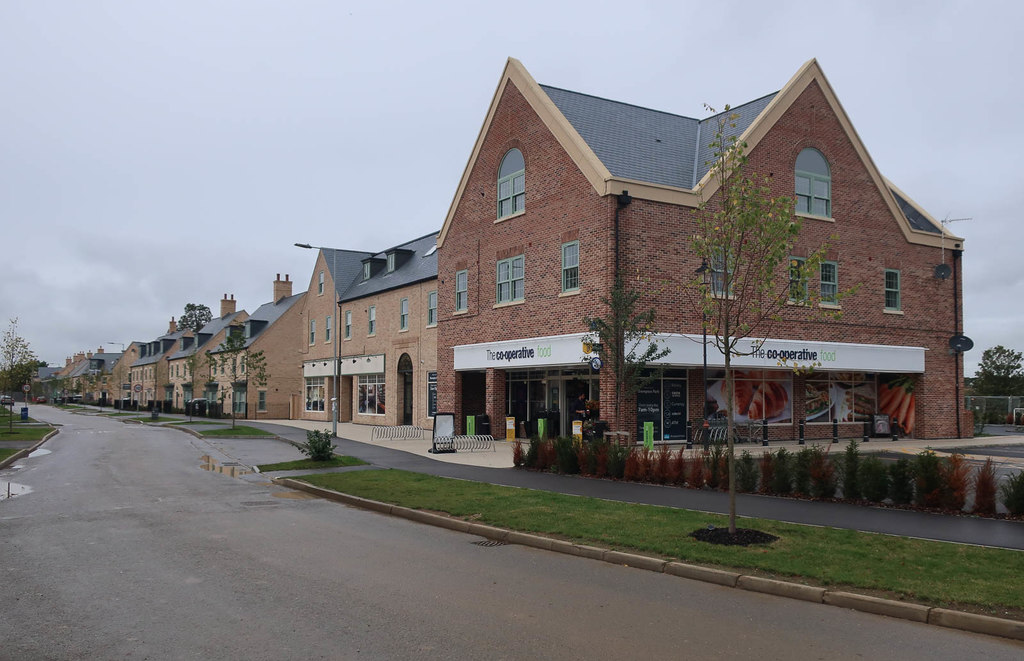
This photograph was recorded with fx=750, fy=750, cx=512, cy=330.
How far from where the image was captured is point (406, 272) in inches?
1641

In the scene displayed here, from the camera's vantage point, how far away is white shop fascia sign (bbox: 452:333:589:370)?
2423cm

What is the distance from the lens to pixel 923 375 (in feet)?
99.4

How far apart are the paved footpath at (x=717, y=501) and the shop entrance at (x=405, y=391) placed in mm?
14944

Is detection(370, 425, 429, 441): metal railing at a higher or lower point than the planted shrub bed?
lower

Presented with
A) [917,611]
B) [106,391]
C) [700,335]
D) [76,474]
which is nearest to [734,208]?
[917,611]

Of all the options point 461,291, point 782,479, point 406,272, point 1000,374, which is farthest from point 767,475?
point 1000,374

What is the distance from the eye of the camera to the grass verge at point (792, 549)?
760 cm

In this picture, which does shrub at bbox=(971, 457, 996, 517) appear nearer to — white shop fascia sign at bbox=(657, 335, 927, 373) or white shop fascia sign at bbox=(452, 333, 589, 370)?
white shop fascia sign at bbox=(657, 335, 927, 373)

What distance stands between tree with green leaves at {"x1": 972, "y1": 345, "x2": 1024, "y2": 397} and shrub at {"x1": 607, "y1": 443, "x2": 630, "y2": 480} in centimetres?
4507

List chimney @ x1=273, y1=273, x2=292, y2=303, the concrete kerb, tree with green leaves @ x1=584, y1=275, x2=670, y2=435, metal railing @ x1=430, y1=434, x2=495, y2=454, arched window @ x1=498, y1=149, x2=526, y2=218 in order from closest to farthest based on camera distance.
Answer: the concrete kerb < tree with green leaves @ x1=584, y1=275, x2=670, y2=435 < metal railing @ x1=430, y1=434, x2=495, y2=454 < arched window @ x1=498, y1=149, x2=526, y2=218 < chimney @ x1=273, y1=273, x2=292, y2=303

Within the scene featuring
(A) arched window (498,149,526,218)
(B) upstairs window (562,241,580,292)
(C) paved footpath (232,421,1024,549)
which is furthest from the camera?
(A) arched window (498,149,526,218)

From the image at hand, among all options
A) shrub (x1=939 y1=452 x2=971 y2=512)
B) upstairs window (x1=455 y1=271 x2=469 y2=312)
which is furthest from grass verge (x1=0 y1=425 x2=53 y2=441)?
shrub (x1=939 y1=452 x2=971 y2=512)

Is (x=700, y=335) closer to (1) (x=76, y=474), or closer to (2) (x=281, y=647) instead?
(1) (x=76, y=474)

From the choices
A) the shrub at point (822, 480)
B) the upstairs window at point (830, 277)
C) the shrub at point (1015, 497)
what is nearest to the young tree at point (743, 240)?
the shrub at point (822, 480)
